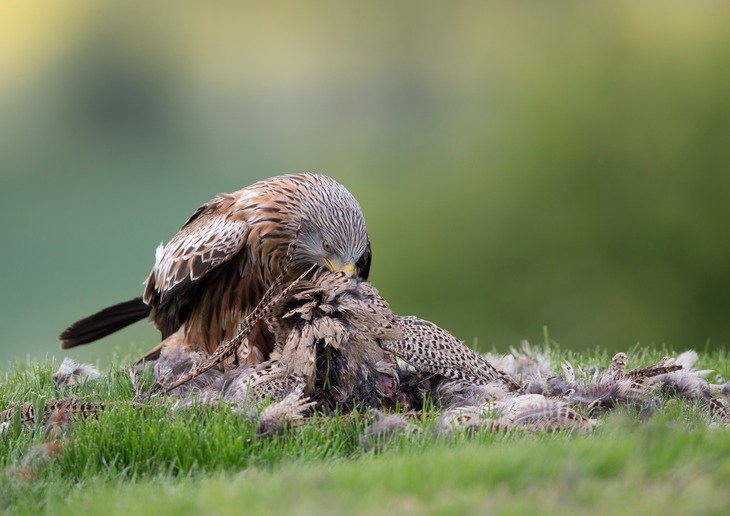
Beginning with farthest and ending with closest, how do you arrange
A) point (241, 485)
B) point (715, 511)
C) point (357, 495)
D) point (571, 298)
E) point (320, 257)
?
point (571, 298)
point (320, 257)
point (241, 485)
point (357, 495)
point (715, 511)

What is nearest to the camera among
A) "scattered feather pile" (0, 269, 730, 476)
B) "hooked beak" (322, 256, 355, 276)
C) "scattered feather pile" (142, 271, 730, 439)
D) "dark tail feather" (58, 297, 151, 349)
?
"scattered feather pile" (0, 269, 730, 476)

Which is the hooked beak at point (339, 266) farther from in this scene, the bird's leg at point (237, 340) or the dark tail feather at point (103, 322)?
the dark tail feather at point (103, 322)

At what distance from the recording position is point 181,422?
378cm

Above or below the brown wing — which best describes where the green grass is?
below

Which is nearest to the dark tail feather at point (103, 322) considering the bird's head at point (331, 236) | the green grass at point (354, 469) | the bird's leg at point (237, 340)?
the bird's head at point (331, 236)

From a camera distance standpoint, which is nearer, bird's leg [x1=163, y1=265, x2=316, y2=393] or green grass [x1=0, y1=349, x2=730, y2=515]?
green grass [x1=0, y1=349, x2=730, y2=515]

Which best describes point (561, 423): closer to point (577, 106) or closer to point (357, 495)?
point (357, 495)

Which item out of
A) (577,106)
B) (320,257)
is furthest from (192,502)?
(577,106)

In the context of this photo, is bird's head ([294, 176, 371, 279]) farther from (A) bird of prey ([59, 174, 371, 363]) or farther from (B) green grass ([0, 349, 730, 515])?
(B) green grass ([0, 349, 730, 515])

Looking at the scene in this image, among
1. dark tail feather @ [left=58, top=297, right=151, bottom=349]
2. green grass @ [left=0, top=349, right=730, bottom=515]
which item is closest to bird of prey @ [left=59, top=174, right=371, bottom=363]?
dark tail feather @ [left=58, top=297, right=151, bottom=349]

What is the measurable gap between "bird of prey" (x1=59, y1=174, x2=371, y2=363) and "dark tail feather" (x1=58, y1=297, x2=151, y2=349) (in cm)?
47

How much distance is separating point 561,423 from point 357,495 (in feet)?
4.67

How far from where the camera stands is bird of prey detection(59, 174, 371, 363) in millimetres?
5469

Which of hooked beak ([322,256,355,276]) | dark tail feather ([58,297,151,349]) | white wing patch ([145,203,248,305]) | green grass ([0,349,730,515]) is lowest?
dark tail feather ([58,297,151,349])
